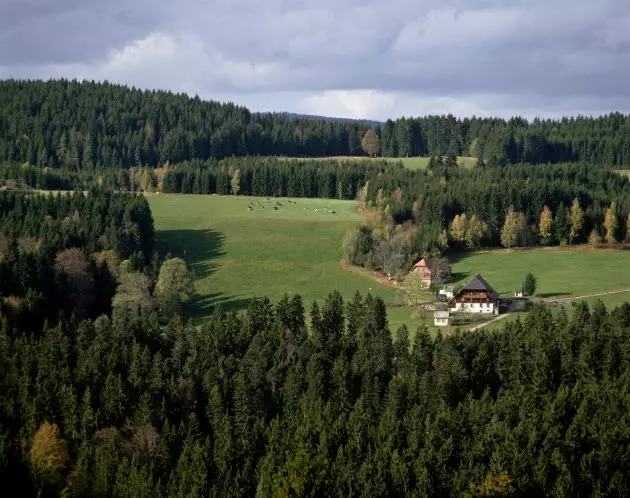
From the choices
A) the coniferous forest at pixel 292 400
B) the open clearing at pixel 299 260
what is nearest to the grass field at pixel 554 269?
the open clearing at pixel 299 260

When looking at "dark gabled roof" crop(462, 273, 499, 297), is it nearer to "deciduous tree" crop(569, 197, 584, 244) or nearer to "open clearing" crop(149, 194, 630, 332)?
"open clearing" crop(149, 194, 630, 332)

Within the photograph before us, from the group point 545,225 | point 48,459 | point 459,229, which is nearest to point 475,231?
point 459,229

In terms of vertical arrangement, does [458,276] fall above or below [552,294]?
above

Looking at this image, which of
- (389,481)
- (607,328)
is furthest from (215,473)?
(607,328)

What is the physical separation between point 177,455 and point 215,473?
6.68 m

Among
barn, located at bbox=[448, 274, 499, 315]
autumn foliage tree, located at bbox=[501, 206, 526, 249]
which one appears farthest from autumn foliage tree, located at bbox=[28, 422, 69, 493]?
autumn foliage tree, located at bbox=[501, 206, 526, 249]

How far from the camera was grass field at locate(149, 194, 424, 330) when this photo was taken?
5103 inches

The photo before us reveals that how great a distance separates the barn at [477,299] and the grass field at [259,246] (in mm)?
6126

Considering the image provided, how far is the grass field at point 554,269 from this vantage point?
125500mm

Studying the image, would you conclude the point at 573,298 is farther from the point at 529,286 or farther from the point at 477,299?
the point at 477,299

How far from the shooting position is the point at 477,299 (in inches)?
4461

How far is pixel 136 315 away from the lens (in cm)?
10919

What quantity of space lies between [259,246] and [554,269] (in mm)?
43045

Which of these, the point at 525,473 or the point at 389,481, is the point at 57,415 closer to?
the point at 389,481
